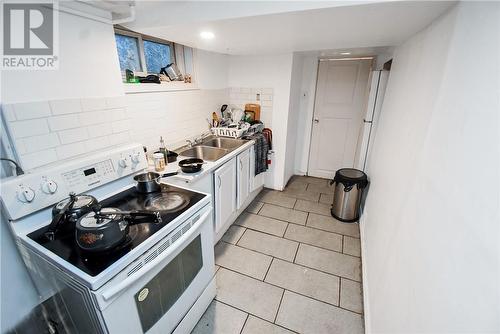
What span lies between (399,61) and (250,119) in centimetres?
174

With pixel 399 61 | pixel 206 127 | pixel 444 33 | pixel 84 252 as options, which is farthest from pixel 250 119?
pixel 84 252

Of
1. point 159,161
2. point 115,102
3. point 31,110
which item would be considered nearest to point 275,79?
point 159,161

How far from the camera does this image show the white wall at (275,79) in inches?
114

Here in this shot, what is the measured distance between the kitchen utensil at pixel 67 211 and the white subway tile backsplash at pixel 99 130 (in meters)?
0.43

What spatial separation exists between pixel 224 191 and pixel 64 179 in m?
1.23

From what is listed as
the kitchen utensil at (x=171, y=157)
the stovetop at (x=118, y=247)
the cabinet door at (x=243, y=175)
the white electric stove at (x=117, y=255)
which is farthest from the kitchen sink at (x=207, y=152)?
the stovetop at (x=118, y=247)

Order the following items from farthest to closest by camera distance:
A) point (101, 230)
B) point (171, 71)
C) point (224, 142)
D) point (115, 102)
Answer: point (224, 142) → point (171, 71) → point (115, 102) → point (101, 230)

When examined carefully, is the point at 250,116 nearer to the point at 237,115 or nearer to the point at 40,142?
the point at 237,115

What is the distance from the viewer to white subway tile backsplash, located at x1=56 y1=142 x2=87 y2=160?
1246 millimetres

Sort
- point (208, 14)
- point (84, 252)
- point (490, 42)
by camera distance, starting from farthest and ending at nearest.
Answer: point (208, 14)
point (84, 252)
point (490, 42)

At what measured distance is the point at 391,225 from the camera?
1.41 metres

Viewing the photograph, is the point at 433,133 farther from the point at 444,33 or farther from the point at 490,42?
the point at 444,33

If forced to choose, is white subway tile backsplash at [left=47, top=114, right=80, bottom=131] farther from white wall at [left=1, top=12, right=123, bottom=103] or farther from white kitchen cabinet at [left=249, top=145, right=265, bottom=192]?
white kitchen cabinet at [left=249, top=145, right=265, bottom=192]

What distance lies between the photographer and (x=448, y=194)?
0.79 m
